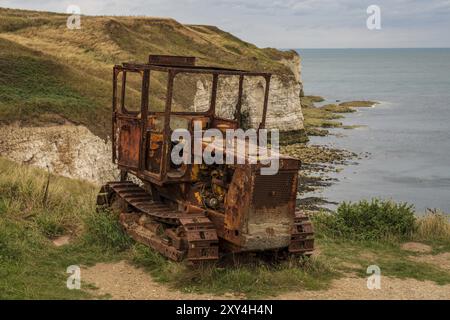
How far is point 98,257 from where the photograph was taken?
32.9ft

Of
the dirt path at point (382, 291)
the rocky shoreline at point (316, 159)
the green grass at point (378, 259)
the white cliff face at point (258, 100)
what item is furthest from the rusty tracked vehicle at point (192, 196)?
the white cliff face at point (258, 100)

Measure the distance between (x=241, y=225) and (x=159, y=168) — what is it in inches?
88.9

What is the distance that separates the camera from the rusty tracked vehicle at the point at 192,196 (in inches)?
342

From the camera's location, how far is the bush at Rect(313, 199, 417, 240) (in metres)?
12.3

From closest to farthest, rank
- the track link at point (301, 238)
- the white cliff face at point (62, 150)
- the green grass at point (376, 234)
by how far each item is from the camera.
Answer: the track link at point (301, 238) < the green grass at point (376, 234) < the white cliff face at point (62, 150)

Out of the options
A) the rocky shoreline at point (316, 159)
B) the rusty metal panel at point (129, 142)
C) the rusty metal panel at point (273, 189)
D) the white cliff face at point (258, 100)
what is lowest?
the rocky shoreline at point (316, 159)

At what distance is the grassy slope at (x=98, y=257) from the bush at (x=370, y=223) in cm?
27

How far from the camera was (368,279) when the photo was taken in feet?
31.3

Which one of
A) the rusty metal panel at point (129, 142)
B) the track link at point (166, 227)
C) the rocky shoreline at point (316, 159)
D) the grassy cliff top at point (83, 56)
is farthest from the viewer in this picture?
the rocky shoreline at point (316, 159)

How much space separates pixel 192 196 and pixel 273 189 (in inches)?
63.8

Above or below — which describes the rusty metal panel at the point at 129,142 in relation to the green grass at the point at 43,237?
above

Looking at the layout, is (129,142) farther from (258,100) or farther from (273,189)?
(258,100)

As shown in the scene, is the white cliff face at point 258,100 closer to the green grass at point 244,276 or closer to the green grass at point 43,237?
the green grass at point 43,237
